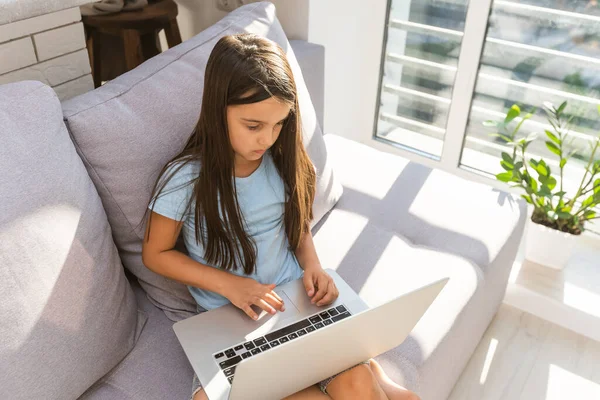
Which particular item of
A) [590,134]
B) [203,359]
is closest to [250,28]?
[203,359]

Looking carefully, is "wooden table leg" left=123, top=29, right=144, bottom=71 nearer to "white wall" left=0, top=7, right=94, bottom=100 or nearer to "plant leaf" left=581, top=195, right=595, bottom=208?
"white wall" left=0, top=7, right=94, bottom=100

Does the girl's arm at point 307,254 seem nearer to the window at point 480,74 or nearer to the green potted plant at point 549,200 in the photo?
the green potted plant at point 549,200

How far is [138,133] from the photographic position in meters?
1.09

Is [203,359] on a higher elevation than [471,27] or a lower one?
lower

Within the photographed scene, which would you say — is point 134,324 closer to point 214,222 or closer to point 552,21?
point 214,222

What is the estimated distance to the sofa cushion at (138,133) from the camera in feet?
3.50

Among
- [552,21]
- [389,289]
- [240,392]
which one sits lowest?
[389,289]

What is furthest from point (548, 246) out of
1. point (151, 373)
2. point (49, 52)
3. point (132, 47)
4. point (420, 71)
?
point (49, 52)

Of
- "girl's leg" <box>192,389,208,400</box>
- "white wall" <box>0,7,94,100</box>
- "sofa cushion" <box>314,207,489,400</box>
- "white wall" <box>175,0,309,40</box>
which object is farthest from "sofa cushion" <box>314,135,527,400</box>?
"white wall" <box>0,7,94,100</box>

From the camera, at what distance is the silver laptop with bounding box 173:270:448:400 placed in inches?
31.8

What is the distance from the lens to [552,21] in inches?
72.1

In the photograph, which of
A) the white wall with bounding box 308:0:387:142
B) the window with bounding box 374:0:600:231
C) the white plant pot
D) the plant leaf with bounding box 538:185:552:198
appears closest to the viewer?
the plant leaf with bounding box 538:185:552:198

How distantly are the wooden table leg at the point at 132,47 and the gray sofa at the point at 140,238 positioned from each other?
401 mm

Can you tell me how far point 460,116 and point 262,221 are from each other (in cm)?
122
